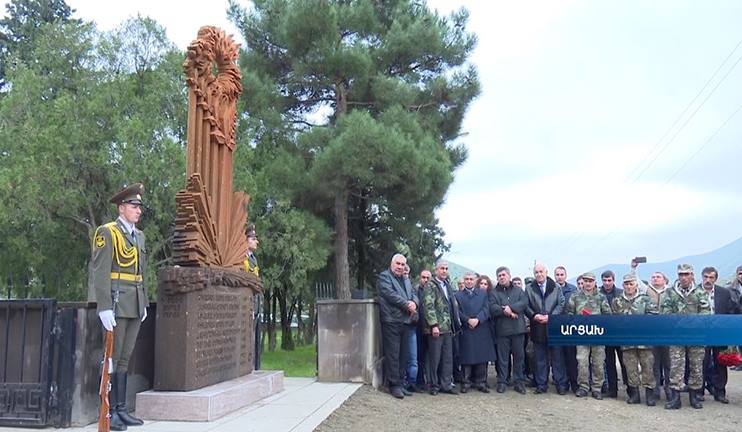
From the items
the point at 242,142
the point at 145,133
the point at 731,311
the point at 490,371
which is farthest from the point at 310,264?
the point at 731,311

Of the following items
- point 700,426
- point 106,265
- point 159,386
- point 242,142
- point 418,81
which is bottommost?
point 700,426

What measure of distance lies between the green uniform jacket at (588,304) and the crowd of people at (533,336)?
1cm

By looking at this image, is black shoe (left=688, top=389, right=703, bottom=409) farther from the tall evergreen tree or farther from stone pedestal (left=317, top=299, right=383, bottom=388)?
the tall evergreen tree

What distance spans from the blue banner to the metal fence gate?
20.3 feet

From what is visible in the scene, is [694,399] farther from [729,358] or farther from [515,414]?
[515,414]

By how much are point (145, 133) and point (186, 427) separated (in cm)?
1232

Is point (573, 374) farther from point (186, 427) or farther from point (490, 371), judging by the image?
point (186, 427)

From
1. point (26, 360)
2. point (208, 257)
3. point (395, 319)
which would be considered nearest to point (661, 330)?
point (395, 319)

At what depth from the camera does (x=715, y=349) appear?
8.52 metres

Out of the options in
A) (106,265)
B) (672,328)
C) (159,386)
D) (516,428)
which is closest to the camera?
(106,265)

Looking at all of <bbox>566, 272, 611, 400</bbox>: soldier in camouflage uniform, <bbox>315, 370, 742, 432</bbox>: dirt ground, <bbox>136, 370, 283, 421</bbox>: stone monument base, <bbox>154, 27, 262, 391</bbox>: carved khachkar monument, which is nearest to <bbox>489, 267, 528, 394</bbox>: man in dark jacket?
<bbox>315, 370, 742, 432</bbox>: dirt ground

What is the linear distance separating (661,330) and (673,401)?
83 centimetres

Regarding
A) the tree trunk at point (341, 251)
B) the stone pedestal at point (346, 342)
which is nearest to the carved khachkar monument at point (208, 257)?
the stone pedestal at point (346, 342)

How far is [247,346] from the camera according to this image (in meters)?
7.37
